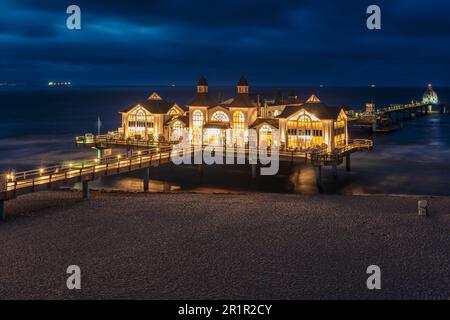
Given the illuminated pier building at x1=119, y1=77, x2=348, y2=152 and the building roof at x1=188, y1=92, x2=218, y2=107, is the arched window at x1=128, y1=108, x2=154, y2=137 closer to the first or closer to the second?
the illuminated pier building at x1=119, y1=77, x2=348, y2=152

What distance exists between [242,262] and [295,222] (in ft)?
18.8

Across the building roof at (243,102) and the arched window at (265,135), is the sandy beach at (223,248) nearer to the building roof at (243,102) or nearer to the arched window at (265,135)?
the arched window at (265,135)

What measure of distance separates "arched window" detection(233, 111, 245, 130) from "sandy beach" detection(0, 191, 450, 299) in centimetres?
1439

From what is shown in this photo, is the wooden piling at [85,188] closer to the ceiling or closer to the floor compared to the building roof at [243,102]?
closer to the floor

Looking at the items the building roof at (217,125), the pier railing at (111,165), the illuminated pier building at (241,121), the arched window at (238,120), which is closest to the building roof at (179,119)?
the illuminated pier building at (241,121)

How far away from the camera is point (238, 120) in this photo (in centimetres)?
4112

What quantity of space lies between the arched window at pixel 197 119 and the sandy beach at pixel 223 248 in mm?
16282

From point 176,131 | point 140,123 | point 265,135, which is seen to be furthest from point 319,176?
point 140,123

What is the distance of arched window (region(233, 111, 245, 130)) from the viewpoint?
134 feet

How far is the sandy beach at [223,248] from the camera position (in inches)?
598

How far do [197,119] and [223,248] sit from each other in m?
25.3

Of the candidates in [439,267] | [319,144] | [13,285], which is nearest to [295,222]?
[439,267]

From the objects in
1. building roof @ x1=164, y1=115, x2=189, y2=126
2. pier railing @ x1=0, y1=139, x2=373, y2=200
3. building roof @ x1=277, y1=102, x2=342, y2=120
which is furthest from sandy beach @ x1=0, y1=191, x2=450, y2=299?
building roof @ x1=164, y1=115, x2=189, y2=126
